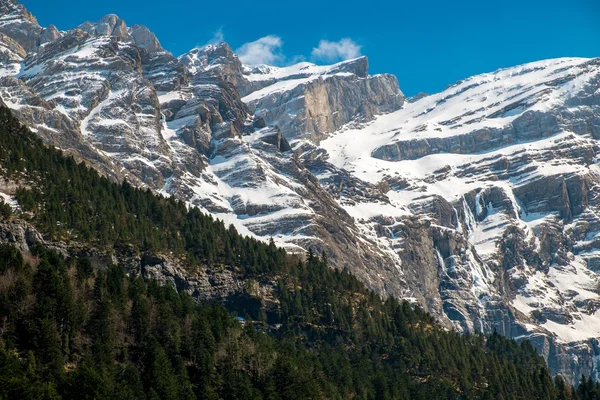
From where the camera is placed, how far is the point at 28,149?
192m

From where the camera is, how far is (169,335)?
137m

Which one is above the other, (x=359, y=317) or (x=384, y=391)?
(x=359, y=317)

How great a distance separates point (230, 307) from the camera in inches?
7416

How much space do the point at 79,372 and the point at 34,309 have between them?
15.4 meters

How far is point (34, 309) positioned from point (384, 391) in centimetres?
5825

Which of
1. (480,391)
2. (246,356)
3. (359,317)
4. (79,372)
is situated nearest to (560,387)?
(480,391)

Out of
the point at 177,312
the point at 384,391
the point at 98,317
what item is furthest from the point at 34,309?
the point at 384,391

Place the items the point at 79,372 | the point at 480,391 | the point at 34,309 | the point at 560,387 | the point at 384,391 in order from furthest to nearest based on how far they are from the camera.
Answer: the point at 560,387 < the point at 480,391 < the point at 384,391 < the point at 34,309 < the point at 79,372

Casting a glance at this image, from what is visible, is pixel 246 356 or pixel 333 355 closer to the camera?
pixel 246 356

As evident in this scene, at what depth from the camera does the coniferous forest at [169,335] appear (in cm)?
12250

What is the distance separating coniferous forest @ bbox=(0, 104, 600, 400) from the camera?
122 meters

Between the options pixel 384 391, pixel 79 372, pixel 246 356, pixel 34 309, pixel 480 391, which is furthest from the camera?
pixel 480 391

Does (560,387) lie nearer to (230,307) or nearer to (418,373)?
(418,373)

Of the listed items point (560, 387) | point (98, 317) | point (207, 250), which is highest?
point (207, 250)
